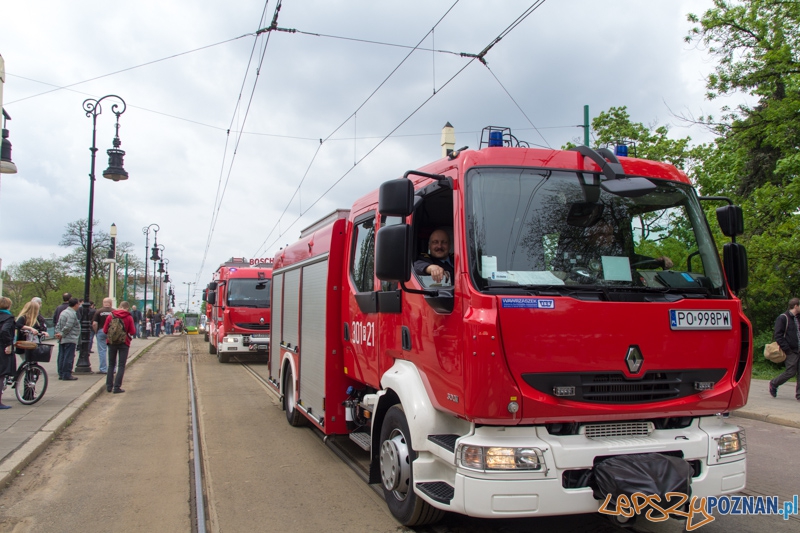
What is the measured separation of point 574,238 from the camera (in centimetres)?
404

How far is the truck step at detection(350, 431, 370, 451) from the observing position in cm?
547

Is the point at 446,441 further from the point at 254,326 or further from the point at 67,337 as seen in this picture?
the point at 254,326

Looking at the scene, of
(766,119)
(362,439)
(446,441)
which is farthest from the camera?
(766,119)

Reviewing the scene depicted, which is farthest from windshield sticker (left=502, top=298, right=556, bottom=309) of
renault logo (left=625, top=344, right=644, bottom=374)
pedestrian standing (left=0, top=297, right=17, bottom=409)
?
pedestrian standing (left=0, top=297, right=17, bottom=409)

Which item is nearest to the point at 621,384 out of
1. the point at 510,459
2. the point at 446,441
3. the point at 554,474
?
the point at 554,474

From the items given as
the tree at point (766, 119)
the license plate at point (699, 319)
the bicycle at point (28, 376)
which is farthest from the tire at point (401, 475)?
the tree at point (766, 119)

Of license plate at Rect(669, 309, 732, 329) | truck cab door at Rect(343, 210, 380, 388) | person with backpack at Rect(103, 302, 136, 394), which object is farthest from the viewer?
person with backpack at Rect(103, 302, 136, 394)

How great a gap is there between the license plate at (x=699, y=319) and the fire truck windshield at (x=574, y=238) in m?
0.18

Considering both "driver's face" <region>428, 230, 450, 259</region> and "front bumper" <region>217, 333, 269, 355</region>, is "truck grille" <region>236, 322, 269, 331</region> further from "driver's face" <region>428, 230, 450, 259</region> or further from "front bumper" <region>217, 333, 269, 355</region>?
"driver's face" <region>428, 230, 450, 259</region>

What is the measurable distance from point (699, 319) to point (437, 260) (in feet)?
5.78

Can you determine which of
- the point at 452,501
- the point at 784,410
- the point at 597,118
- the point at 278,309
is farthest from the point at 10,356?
the point at 597,118

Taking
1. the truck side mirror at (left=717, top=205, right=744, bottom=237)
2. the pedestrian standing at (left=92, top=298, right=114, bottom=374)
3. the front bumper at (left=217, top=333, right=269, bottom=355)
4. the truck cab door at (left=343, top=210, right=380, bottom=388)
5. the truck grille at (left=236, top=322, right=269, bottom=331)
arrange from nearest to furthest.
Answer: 1. the truck side mirror at (left=717, top=205, right=744, bottom=237)
2. the truck cab door at (left=343, top=210, right=380, bottom=388)
3. the pedestrian standing at (left=92, top=298, right=114, bottom=374)
4. the front bumper at (left=217, top=333, right=269, bottom=355)
5. the truck grille at (left=236, top=322, right=269, bottom=331)

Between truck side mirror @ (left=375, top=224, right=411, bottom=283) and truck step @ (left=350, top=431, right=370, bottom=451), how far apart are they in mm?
1992

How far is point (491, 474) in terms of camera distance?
11.6ft
